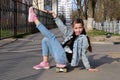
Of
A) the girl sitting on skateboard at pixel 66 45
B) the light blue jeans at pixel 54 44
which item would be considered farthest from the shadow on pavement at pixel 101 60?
the light blue jeans at pixel 54 44

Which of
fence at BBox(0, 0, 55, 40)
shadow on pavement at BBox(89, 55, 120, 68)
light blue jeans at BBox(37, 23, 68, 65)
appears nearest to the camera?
light blue jeans at BBox(37, 23, 68, 65)

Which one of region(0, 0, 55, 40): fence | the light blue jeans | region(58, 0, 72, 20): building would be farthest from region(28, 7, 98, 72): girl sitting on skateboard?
region(58, 0, 72, 20): building

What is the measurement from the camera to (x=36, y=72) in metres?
9.14

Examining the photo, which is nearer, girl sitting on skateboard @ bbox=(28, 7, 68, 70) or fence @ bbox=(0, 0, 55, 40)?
girl sitting on skateboard @ bbox=(28, 7, 68, 70)

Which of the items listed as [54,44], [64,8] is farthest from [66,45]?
[64,8]

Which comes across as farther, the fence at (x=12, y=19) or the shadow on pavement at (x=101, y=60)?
the fence at (x=12, y=19)

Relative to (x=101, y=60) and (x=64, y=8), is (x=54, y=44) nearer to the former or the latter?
(x=101, y=60)

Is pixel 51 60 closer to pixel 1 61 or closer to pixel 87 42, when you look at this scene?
pixel 1 61

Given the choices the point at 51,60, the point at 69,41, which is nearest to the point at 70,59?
the point at 69,41

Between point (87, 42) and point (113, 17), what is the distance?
64465 millimetres

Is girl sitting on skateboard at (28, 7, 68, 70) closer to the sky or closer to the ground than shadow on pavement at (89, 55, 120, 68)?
closer to the sky

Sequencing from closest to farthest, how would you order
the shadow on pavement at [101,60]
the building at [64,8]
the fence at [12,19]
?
the shadow on pavement at [101,60]
the fence at [12,19]
the building at [64,8]

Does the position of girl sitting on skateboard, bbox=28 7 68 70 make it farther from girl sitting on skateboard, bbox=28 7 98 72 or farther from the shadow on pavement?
the shadow on pavement

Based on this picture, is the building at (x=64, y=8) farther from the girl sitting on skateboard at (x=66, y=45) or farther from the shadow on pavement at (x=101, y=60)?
the girl sitting on skateboard at (x=66, y=45)
